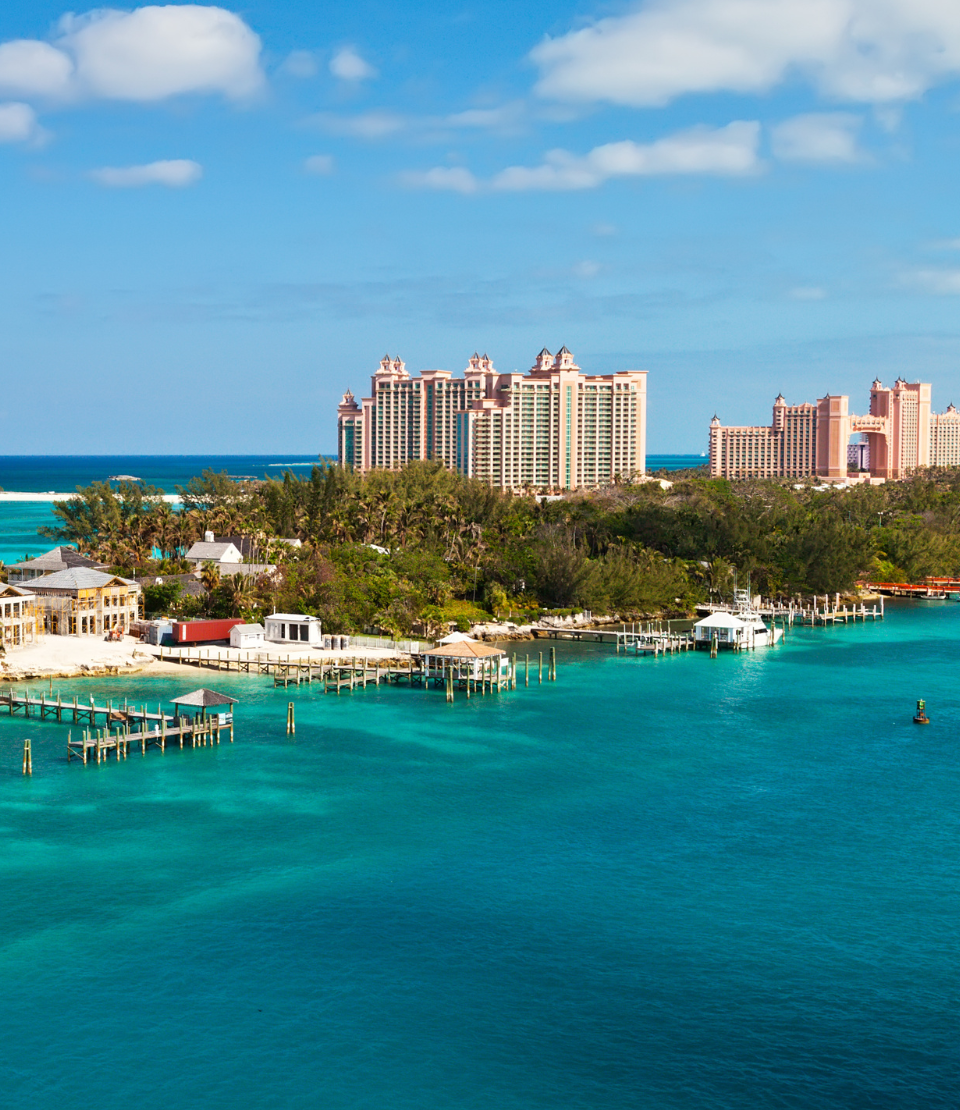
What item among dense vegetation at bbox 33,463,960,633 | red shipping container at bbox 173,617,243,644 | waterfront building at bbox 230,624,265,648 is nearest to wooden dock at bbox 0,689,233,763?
red shipping container at bbox 173,617,243,644

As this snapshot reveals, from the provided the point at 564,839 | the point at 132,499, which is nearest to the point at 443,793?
the point at 564,839

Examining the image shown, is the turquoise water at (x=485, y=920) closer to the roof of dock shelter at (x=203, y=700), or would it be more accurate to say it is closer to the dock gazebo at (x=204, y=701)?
the dock gazebo at (x=204, y=701)

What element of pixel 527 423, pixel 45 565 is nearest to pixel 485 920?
pixel 45 565

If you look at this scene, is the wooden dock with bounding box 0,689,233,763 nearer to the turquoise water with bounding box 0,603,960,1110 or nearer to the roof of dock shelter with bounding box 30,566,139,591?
the turquoise water with bounding box 0,603,960,1110

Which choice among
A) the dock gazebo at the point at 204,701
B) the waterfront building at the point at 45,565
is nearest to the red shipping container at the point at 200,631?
the waterfront building at the point at 45,565

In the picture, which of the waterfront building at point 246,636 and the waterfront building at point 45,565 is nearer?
the waterfront building at point 246,636
